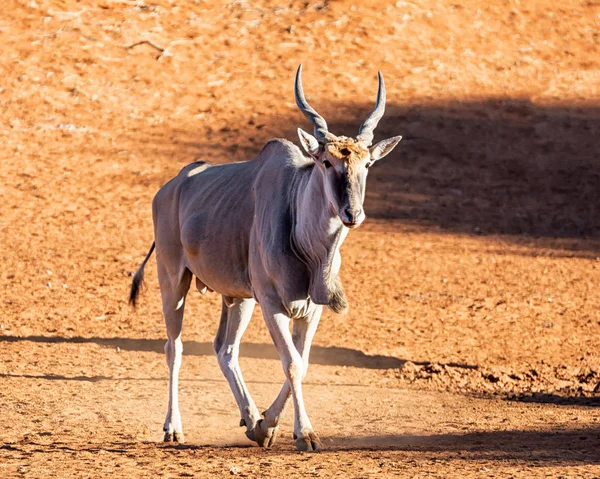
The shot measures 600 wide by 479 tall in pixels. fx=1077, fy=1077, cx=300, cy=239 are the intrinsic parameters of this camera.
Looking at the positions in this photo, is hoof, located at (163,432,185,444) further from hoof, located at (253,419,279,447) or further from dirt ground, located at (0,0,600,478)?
hoof, located at (253,419,279,447)

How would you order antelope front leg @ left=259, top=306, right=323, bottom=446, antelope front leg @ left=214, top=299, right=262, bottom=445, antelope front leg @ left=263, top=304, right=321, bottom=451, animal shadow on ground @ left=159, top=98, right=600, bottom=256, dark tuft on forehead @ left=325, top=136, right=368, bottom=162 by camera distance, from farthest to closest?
1. animal shadow on ground @ left=159, top=98, right=600, bottom=256
2. antelope front leg @ left=214, top=299, right=262, bottom=445
3. antelope front leg @ left=259, top=306, right=323, bottom=446
4. antelope front leg @ left=263, top=304, right=321, bottom=451
5. dark tuft on forehead @ left=325, top=136, right=368, bottom=162

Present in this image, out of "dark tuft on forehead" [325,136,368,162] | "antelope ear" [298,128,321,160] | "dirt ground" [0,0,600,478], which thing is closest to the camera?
"dark tuft on forehead" [325,136,368,162]

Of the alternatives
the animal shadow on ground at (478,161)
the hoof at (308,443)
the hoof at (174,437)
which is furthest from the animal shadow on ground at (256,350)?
the animal shadow on ground at (478,161)

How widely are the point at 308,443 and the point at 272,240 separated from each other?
1.28 metres

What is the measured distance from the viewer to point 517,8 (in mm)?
22453

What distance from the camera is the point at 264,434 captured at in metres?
6.81

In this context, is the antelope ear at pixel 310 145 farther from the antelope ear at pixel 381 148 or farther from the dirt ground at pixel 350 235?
the dirt ground at pixel 350 235

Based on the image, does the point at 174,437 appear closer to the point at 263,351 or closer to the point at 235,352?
the point at 235,352

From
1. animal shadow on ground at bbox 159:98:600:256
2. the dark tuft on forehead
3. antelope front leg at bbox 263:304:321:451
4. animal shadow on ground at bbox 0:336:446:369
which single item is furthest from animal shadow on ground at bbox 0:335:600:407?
animal shadow on ground at bbox 159:98:600:256

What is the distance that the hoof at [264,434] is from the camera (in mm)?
6805

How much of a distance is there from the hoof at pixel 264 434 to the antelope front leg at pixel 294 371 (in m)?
0.40

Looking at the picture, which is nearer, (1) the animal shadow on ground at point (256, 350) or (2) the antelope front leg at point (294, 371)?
(2) the antelope front leg at point (294, 371)

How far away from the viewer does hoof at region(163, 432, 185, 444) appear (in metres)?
7.27

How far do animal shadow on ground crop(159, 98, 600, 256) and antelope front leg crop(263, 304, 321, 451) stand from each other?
28.5 feet
